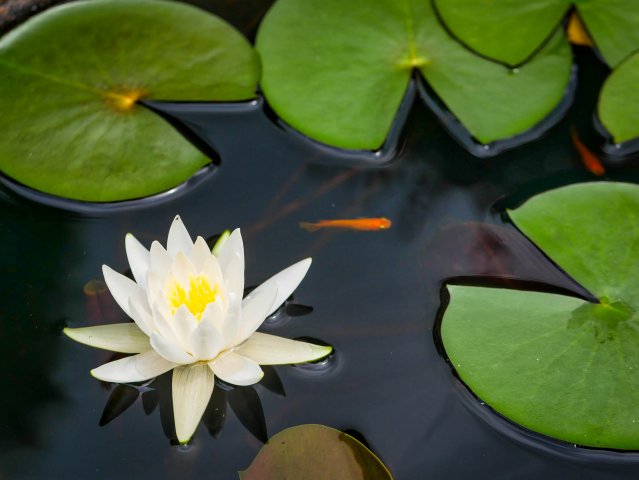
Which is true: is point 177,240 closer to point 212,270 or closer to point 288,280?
point 212,270

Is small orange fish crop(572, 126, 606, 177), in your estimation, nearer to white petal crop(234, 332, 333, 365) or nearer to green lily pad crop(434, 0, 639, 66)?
green lily pad crop(434, 0, 639, 66)

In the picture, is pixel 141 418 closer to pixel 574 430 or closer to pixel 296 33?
pixel 574 430

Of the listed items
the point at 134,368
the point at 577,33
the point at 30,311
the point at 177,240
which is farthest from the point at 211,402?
the point at 577,33

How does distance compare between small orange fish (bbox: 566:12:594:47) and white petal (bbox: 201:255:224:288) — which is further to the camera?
small orange fish (bbox: 566:12:594:47)

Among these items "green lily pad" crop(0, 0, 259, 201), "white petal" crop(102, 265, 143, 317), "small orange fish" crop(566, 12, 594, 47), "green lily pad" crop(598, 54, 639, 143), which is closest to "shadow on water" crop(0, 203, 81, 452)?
"green lily pad" crop(0, 0, 259, 201)

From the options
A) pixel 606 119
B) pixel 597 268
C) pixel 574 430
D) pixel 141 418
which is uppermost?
pixel 606 119

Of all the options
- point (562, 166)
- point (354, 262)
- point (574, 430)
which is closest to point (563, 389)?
point (574, 430)
